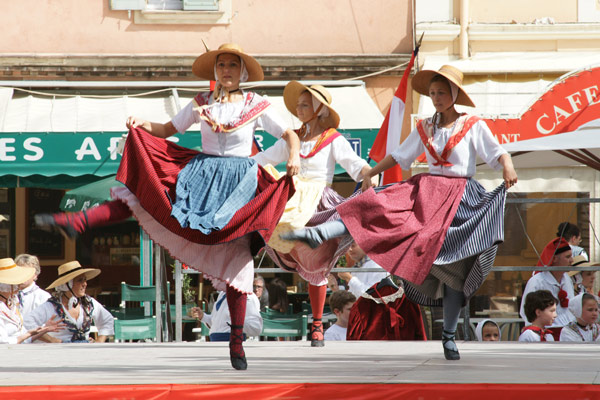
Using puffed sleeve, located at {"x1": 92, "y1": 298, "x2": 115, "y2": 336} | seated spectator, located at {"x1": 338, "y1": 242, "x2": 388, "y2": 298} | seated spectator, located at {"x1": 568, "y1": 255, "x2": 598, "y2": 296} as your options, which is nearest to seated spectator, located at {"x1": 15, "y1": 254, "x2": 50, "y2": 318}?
puffed sleeve, located at {"x1": 92, "y1": 298, "x2": 115, "y2": 336}

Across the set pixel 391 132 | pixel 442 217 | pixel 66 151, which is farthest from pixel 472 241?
pixel 66 151

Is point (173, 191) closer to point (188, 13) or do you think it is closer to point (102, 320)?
point (102, 320)

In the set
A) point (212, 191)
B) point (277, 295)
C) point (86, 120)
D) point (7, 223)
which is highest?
point (86, 120)

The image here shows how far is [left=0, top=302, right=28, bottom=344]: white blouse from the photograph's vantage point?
7.73 meters

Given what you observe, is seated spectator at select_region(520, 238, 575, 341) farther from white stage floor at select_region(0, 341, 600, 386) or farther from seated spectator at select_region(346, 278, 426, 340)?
white stage floor at select_region(0, 341, 600, 386)

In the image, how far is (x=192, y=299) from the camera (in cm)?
1241

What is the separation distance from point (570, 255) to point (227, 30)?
25.5 ft

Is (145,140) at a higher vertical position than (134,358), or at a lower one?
higher

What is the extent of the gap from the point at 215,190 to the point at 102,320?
11.9ft

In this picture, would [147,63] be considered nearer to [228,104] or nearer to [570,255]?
[570,255]

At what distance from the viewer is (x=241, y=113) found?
5.48 m

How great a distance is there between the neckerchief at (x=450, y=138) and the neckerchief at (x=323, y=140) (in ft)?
3.94

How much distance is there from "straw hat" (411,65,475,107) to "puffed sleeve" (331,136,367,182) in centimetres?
95

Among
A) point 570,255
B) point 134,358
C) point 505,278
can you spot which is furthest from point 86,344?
point 505,278
